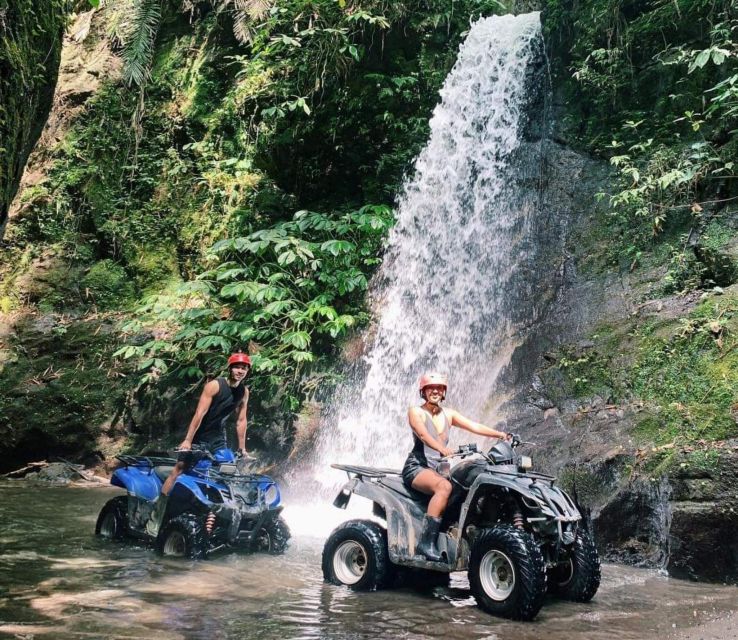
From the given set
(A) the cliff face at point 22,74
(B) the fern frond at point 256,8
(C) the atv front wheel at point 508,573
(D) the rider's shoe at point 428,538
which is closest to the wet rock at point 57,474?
(A) the cliff face at point 22,74

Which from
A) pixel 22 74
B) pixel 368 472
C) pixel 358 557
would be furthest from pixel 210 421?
pixel 22 74

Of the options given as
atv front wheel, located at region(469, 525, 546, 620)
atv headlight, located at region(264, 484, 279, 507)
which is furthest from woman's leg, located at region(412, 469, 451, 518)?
atv headlight, located at region(264, 484, 279, 507)

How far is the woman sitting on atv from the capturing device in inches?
202

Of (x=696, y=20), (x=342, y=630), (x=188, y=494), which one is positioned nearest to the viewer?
(x=342, y=630)

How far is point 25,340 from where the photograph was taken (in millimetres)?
13484

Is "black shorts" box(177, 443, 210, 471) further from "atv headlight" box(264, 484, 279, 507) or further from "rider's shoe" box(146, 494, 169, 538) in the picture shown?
"atv headlight" box(264, 484, 279, 507)

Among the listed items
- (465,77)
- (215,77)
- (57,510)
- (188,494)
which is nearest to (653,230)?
(465,77)

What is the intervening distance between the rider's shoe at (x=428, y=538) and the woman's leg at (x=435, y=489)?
0.05 m

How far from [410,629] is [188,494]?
2.66m

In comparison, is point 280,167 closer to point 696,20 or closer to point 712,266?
point 696,20

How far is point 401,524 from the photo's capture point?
5.25 meters

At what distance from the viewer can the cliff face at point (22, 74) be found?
281 inches

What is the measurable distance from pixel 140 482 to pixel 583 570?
4048mm

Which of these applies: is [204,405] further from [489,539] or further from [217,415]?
[489,539]
